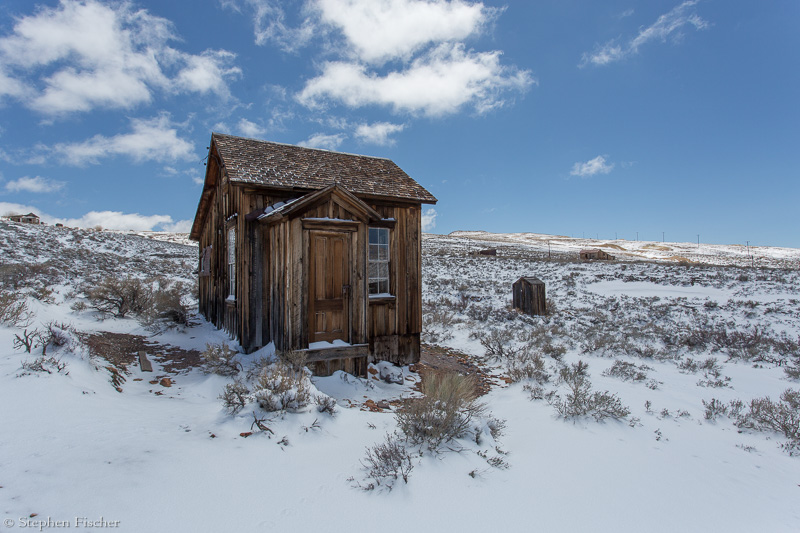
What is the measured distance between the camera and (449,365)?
879 centimetres

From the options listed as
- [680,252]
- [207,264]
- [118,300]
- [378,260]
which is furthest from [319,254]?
[680,252]

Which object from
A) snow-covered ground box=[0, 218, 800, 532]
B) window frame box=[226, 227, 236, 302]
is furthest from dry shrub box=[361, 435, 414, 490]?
window frame box=[226, 227, 236, 302]

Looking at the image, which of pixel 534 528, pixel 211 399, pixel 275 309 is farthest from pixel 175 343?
pixel 534 528

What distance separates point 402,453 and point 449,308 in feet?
37.8

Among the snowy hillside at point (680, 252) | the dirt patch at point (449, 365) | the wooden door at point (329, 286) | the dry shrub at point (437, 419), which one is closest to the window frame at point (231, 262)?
the wooden door at point (329, 286)

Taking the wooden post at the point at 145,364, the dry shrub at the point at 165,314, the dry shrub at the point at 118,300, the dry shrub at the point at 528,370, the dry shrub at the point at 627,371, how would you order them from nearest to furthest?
the wooden post at the point at 145,364 → the dry shrub at the point at 528,370 → the dry shrub at the point at 627,371 → the dry shrub at the point at 165,314 → the dry shrub at the point at 118,300

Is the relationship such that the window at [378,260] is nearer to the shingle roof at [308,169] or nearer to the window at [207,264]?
the shingle roof at [308,169]

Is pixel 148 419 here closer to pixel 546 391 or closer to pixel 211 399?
pixel 211 399

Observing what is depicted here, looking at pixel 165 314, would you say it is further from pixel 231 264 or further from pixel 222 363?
pixel 222 363

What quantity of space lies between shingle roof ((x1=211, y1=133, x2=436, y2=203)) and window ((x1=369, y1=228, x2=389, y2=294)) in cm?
84

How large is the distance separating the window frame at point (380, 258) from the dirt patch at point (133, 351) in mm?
3604

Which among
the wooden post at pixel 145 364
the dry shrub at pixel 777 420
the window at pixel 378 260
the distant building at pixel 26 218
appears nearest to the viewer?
the dry shrub at pixel 777 420

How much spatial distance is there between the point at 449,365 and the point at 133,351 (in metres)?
6.32

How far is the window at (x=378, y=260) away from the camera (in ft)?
26.9
